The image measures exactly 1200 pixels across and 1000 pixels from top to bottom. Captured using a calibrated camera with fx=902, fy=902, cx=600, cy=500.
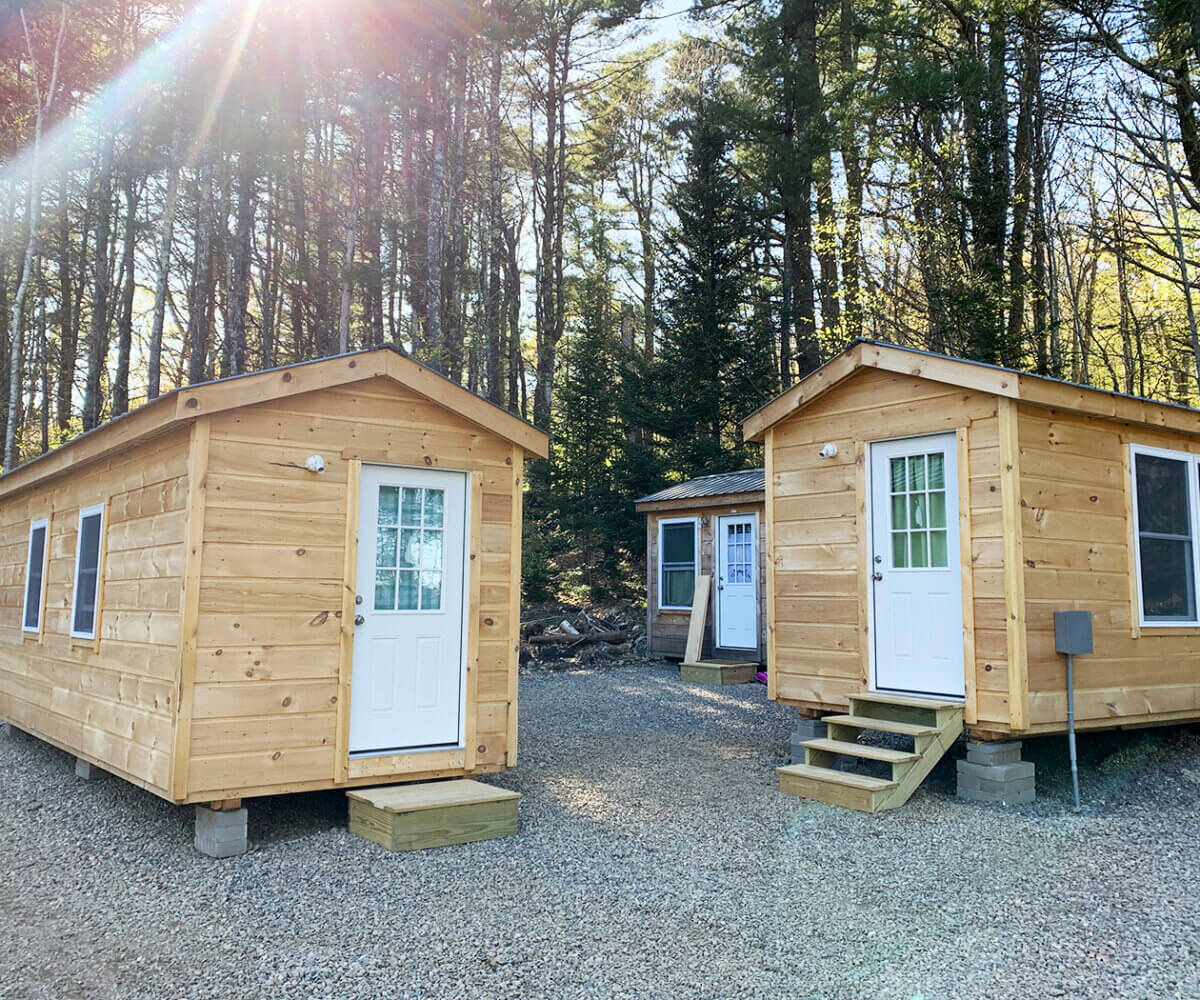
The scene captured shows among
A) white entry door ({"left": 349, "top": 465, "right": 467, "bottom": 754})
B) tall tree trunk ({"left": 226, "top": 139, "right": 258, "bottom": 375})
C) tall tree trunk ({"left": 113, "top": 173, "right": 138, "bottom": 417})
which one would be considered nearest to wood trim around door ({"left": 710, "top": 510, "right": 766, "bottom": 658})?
white entry door ({"left": 349, "top": 465, "right": 467, "bottom": 754})

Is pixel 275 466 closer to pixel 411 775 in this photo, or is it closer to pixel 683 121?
pixel 411 775

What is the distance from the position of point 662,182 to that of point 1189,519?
17.3 metres

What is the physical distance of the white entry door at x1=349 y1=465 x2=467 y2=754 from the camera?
553 centimetres

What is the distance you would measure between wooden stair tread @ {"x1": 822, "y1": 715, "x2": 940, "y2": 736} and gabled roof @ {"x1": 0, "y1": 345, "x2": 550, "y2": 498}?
9.21 feet

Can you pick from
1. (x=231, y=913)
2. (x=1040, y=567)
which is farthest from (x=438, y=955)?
(x=1040, y=567)

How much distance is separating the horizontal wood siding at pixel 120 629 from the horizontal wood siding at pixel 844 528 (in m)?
4.43

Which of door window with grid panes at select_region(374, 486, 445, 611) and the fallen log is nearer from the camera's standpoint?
door window with grid panes at select_region(374, 486, 445, 611)

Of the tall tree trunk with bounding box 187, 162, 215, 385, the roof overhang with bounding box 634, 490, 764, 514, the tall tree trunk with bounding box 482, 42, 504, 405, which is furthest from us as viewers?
the tall tree trunk with bounding box 482, 42, 504, 405

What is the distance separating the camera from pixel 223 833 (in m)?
4.85

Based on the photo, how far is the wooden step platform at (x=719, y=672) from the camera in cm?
1167

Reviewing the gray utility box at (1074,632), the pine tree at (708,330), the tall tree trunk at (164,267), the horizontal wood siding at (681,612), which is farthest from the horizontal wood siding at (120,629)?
the pine tree at (708,330)

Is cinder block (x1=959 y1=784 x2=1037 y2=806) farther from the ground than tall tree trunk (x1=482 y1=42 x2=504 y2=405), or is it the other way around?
tall tree trunk (x1=482 y1=42 x2=504 y2=405)

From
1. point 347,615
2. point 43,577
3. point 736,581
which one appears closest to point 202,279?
point 43,577

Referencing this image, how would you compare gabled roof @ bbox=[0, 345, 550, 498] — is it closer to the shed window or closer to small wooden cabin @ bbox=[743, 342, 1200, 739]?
small wooden cabin @ bbox=[743, 342, 1200, 739]
